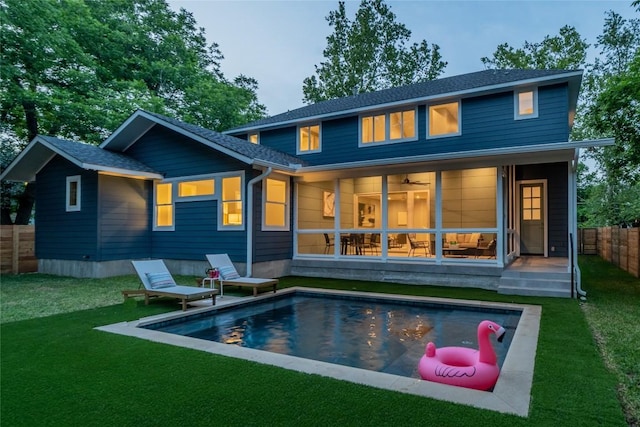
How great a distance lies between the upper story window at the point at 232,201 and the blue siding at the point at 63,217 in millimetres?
3723

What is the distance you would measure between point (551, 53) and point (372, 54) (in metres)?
11.3

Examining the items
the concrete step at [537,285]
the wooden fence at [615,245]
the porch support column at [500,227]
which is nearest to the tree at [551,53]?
the wooden fence at [615,245]

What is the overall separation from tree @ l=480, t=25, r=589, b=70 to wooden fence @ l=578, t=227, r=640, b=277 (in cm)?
1089

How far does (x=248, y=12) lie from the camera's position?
18062 mm

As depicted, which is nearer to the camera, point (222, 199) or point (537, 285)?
point (537, 285)

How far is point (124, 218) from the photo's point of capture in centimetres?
1170

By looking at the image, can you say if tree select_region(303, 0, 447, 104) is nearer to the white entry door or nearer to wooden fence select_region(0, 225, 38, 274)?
the white entry door

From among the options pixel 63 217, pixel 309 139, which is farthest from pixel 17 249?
pixel 309 139

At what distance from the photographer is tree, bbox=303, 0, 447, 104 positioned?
25891mm

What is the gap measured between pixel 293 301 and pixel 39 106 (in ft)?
50.8

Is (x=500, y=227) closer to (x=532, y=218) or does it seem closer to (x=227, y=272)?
(x=532, y=218)

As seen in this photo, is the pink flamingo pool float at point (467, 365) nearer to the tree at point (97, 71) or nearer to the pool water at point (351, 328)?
the pool water at point (351, 328)

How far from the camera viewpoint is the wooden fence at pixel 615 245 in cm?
1083

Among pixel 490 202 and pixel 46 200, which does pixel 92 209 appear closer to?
pixel 46 200
